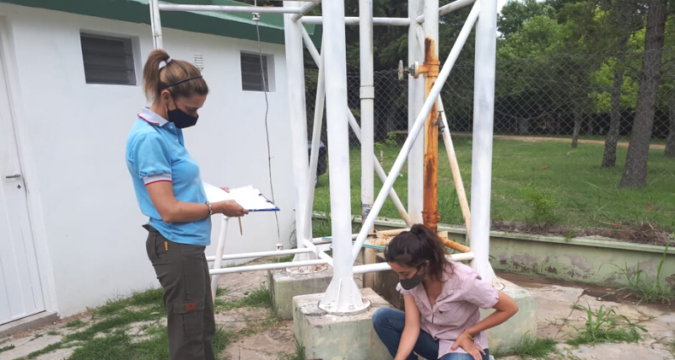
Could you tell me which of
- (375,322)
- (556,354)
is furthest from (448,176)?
(375,322)

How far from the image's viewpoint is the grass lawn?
209 inches

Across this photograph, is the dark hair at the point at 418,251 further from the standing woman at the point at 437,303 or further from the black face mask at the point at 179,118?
the black face mask at the point at 179,118

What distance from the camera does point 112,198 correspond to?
3959mm

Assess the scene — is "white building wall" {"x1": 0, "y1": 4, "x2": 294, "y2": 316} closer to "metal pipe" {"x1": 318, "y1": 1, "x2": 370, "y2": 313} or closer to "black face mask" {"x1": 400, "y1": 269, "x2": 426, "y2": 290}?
"metal pipe" {"x1": 318, "y1": 1, "x2": 370, "y2": 313}

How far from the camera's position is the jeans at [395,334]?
2.29 metres

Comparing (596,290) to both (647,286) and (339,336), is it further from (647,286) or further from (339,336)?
(339,336)

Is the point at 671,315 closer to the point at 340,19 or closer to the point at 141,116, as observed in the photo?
the point at 340,19

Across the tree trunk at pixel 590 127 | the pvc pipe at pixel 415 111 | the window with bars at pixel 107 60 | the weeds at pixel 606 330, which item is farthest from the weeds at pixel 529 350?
the tree trunk at pixel 590 127

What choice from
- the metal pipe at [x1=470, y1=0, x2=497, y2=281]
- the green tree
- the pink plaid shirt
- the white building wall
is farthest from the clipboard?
the green tree

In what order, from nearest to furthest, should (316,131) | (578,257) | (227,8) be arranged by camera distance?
(227,8) < (316,131) < (578,257)

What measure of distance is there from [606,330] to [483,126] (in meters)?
1.75

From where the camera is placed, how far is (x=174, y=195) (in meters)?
1.90

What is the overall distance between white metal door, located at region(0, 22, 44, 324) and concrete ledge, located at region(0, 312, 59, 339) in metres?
0.05

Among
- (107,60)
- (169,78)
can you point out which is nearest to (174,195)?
(169,78)
